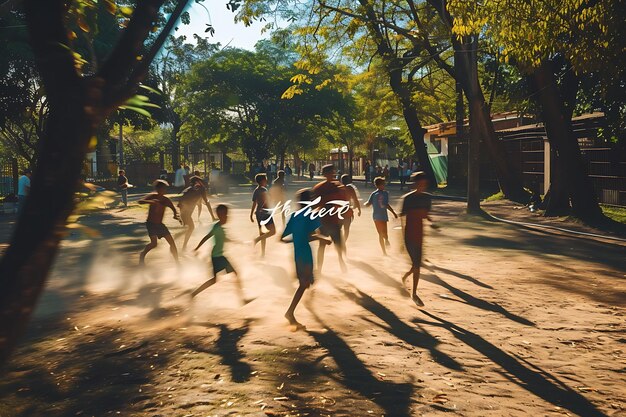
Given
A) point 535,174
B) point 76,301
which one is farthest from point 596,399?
point 535,174

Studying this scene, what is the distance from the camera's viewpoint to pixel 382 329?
7344 millimetres

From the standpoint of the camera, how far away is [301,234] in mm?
7945

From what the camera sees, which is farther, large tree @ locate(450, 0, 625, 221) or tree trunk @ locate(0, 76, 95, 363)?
large tree @ locate(450, 0, 625, 221)

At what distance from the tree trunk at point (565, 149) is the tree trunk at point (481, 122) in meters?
2.23

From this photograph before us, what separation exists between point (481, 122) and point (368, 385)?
69.3 ft

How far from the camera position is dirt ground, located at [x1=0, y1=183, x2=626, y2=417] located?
16.9 feet

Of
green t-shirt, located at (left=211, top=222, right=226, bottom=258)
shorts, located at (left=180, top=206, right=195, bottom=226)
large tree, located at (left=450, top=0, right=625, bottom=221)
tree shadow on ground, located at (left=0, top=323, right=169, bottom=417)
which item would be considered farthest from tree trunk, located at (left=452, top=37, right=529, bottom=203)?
tree shadow on ground, located at (left=0, top=323, right=169, bottom=417)

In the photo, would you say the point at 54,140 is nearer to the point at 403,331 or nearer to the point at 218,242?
the point at 403,331

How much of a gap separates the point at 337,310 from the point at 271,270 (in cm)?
333

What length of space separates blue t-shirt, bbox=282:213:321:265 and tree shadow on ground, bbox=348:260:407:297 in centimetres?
201

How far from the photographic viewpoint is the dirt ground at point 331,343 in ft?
16.9

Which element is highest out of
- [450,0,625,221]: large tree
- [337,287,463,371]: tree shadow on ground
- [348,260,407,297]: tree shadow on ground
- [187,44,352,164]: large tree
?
[187,44,352,164]: large tree

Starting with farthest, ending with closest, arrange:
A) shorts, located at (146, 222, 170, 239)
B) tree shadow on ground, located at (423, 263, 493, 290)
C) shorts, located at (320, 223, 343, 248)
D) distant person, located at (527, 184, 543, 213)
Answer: distant person, located at (527, 184, 543, 213) → shorts, located at (146, 222, 170, 239) → shorts, located at (320, 223, 343, 248) → tree shadow on ground, located at (423, 263, 493, 290)

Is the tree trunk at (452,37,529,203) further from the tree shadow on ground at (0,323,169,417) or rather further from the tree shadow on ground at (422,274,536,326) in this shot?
the tree shadow on ground at (0,323,169,417)
